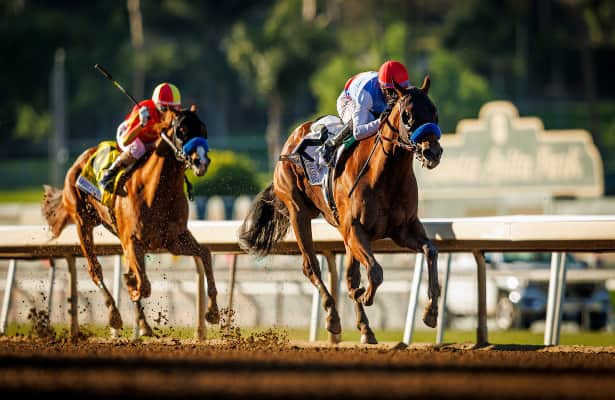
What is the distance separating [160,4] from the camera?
69750 millimetres

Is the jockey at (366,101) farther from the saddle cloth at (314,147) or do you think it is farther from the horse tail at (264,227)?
the horse tail at (264,227)

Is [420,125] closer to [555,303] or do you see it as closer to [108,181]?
[555,303]

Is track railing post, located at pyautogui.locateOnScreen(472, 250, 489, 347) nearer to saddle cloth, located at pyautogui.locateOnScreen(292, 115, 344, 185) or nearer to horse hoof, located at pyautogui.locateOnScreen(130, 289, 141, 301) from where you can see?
saddle cloth, located at pyautogui.locateOnScreen(292, 115, 344, 185)

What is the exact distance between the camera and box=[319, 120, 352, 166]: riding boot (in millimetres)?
9195

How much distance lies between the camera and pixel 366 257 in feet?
28.0

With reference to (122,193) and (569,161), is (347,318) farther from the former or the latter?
(569,161)

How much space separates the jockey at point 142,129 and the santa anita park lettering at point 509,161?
2117 centimetres

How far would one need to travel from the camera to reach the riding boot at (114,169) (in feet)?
32.2

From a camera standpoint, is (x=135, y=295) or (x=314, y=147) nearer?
(x=135, y=295)

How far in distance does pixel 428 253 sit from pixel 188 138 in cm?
180

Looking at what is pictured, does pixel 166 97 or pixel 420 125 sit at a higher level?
pixel 166 97

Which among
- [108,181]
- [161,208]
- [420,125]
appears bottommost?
[161,208]

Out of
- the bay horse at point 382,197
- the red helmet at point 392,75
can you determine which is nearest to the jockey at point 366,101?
the red helmet at point 392,75

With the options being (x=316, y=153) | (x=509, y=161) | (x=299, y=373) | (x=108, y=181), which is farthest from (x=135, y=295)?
(x=509, y=161)
